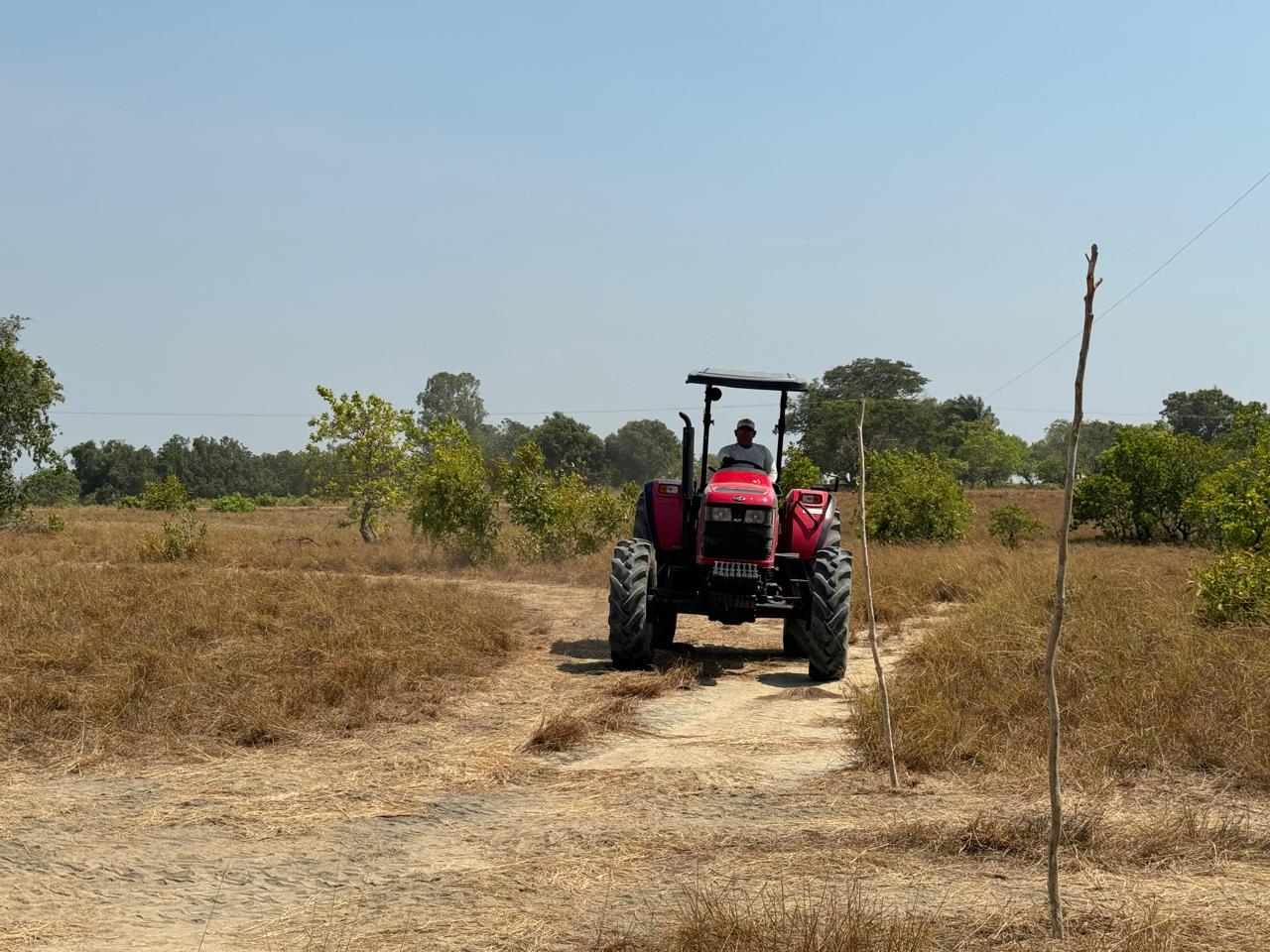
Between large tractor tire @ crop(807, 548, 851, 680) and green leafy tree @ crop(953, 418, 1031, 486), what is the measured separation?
6322 centimetres

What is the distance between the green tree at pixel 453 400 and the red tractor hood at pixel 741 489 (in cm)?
8931

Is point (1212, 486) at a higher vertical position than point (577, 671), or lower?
higher

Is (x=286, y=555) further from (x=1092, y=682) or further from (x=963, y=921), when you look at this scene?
(x=963, y=921)

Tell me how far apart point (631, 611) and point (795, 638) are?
2.36 m

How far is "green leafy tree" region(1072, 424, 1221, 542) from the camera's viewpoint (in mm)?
29219

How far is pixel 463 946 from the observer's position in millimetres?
4160

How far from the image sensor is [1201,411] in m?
76.2

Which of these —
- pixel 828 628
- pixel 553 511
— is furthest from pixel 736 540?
pixel 553 511

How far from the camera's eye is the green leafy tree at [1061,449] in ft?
248

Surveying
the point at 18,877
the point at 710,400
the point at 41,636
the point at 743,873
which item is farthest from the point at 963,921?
the point at 41,636

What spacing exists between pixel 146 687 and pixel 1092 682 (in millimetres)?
6860

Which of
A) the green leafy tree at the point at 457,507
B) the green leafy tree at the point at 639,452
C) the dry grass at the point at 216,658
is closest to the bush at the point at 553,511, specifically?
the green leafy tree at the point at 457,507

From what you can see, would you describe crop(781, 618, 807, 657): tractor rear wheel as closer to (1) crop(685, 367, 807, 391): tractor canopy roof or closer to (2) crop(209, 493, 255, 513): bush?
(1) crop(685, 367, 807, 391): tractor canopy roof

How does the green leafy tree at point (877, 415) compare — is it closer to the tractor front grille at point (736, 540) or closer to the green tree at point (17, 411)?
the green tree at point (17, 411)
